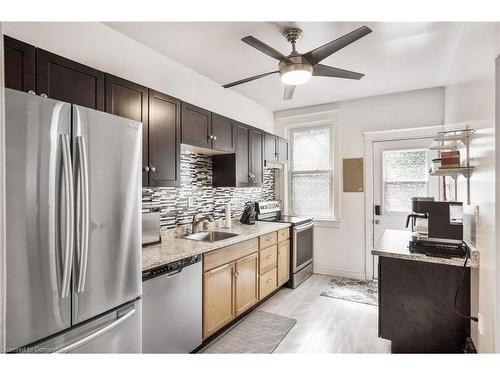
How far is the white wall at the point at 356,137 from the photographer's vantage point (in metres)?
3.72

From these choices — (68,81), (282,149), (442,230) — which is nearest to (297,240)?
(282,149)

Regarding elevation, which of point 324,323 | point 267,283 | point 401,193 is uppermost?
point 401,193

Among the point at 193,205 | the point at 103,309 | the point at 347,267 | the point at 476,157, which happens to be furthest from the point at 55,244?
the point at 347,267

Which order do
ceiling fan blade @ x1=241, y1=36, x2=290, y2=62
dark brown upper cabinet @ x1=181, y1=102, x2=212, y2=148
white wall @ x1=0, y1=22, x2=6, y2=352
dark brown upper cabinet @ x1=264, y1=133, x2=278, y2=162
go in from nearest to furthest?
white wall @ x1=0, y1=22, x2=6, y2=352 < ceiling fan blade @ x1=241, y1=36, x2=290, y2=62 < dark brown upper cabinet @ x1=181, y1=102, x2=212, y2=148 < dark brown upper cabinet @ x1=264, y1=133, x2=278, y2=162

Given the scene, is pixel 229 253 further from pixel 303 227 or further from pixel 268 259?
pixel 303 227

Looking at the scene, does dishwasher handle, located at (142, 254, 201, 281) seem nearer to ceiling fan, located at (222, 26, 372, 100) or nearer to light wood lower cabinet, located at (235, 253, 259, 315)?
light wood lower cabinet, located at (235, 253, 259, 315)

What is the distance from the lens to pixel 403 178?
384 centimetres

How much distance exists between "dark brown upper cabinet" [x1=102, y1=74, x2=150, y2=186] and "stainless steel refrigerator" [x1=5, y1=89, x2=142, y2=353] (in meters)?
0.48

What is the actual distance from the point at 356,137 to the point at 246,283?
270 cm

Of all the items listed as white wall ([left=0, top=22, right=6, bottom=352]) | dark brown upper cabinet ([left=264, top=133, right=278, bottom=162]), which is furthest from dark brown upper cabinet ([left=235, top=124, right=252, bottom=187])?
white wall ([left=0, top=22, right=6, bottom=352])

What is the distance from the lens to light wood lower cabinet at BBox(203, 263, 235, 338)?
2307 millimetres

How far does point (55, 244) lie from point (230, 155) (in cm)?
227

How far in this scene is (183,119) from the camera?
2523 millimetres
